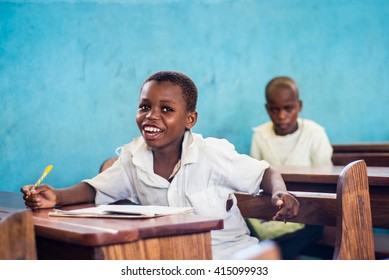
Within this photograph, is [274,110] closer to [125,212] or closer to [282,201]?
[282,201]

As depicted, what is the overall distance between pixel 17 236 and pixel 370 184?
115 cm

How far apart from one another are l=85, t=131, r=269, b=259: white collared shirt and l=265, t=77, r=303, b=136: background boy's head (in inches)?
65.8

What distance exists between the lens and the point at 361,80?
4086 millimetres

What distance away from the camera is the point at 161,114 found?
69.1 inches

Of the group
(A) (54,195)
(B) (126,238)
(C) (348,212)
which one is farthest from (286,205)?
(A) (54,195)

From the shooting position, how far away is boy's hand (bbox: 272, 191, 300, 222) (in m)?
1.48

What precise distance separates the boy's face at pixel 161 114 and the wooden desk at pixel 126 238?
1.64 feet

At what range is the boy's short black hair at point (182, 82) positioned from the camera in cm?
179

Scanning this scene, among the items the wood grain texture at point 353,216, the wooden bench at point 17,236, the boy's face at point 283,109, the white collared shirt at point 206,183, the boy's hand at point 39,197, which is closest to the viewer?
the wooden bench at point 17,236

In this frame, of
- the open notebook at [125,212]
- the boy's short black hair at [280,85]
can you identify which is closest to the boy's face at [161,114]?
the open notebook at [125,212]

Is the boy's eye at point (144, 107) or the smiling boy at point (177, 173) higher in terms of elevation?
the boy's eye at point (144, 107)

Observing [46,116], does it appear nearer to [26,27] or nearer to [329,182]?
[26,27]

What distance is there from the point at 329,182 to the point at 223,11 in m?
1.65

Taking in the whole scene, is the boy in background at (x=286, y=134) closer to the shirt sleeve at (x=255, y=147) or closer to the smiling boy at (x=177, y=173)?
the shirt sleeve at (x=255, y=147)
